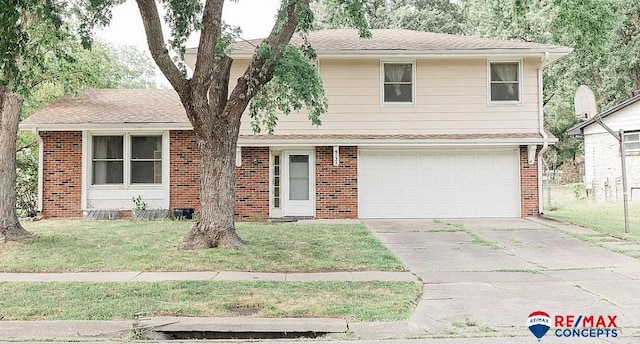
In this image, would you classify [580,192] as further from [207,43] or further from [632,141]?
[207,43]

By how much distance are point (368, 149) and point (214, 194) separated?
6.68 meters

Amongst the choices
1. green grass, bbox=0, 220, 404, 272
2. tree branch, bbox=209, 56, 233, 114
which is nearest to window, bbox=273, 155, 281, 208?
green grass, bbox=0, 220, 404, 272

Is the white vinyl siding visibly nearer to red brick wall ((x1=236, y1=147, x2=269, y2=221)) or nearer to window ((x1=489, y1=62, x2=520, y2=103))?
window ((x1=489, y1=62, x2=520, y2=103))

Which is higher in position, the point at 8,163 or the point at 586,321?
the point at 8,163

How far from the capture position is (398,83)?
15.2 metres

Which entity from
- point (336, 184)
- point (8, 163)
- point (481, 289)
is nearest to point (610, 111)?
point (336, 184)

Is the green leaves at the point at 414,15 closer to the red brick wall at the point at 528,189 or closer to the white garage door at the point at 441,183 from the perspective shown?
the white garage door at the point at 441,183

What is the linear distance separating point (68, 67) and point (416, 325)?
35.7 ft

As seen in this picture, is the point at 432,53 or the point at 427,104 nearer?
the point at 432,53

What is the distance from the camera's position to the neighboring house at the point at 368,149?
49.0 ft

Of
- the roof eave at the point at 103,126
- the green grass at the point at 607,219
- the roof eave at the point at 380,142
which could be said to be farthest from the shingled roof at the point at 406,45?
the green grass at the point at 607,219

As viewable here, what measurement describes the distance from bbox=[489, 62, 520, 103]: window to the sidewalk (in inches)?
361

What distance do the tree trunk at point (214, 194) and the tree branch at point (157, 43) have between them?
108 centimetres

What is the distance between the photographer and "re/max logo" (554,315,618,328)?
216 inches
